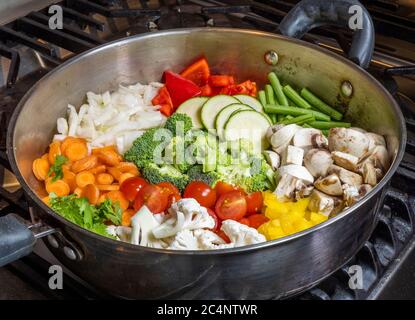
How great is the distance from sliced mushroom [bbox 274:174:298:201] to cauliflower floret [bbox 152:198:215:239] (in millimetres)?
197

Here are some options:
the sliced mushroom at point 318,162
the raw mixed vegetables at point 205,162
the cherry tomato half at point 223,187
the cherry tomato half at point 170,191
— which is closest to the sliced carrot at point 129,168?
the raw mixed vegetables at point 205,162

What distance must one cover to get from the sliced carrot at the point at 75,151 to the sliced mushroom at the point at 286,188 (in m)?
0.51

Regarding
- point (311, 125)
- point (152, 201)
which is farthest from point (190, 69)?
point (152, 201)

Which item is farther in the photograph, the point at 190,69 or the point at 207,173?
the point at 190,69

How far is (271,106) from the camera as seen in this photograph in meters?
1.58

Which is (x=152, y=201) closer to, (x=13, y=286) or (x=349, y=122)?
(x=13, y=286)

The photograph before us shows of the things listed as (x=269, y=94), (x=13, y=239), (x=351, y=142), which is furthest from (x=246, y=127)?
(x=13, y=239)

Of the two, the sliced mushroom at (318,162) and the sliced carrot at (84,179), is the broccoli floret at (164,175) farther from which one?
the sliced mushroom at (318,162)

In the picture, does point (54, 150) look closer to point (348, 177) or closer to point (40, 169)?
point (40, 169)

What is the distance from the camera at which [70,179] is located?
137 cm

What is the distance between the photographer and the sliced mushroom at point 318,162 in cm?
134

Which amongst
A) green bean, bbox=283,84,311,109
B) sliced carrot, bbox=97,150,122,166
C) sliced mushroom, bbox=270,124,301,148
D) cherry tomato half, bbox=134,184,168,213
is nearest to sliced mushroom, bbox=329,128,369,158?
sliced mushroom, bbox=270,124,301,148
